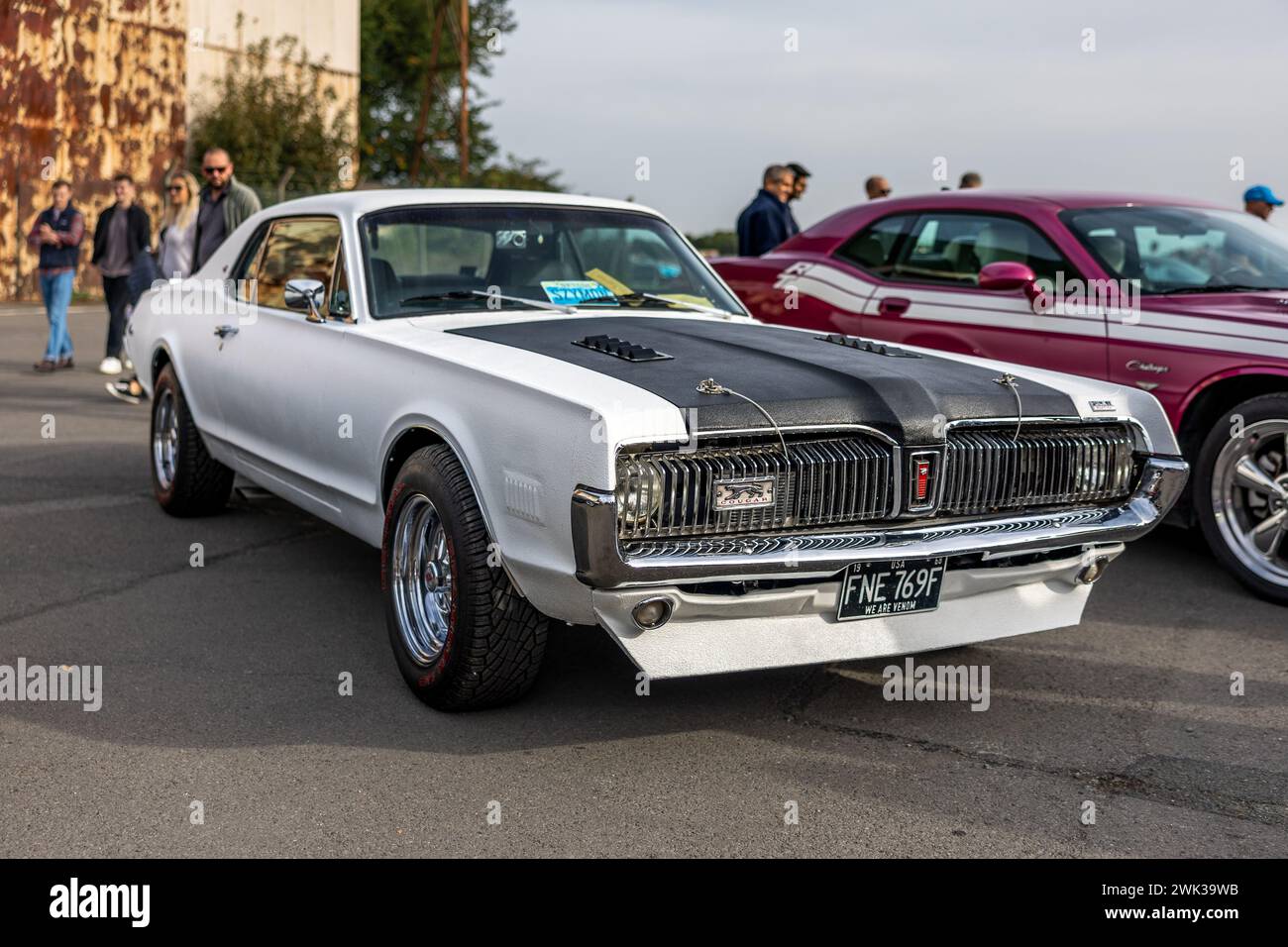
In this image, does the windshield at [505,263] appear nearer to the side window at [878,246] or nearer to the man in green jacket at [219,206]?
the side window at [878,246]

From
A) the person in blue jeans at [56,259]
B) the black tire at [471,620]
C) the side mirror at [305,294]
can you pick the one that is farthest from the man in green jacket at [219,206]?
the black tire at [471,620]

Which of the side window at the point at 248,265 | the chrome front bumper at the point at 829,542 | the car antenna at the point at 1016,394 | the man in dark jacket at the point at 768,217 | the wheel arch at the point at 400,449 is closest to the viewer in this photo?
the chrome front bumper at the point at 829,542

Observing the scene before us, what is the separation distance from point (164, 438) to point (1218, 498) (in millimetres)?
4885

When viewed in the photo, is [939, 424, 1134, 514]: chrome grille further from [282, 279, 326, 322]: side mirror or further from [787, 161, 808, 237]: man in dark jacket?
[787, 161, 808, 237]: man in dark jacket

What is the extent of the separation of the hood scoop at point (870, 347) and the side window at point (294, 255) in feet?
6.42

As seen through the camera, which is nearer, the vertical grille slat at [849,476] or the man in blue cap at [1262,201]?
the vertical grille slat at [849,476]

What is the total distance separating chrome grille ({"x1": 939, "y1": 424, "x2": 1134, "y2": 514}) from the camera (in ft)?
13.5

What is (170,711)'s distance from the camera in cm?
421

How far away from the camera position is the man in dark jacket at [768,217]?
10250 millimetres

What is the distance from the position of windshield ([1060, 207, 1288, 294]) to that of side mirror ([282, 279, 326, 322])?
142 inches

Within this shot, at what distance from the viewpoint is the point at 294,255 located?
600 cm
